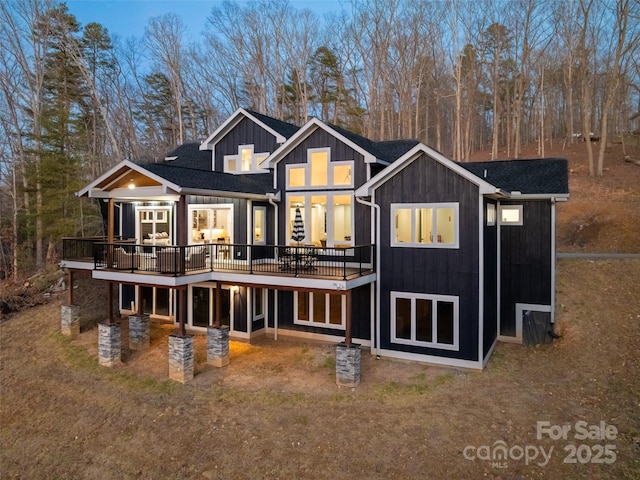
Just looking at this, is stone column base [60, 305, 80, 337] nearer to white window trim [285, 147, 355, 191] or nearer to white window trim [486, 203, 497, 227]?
white window trim [285, 147, 355, 191]

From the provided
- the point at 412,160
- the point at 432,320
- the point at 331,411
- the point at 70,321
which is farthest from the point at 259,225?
the point at 70,321

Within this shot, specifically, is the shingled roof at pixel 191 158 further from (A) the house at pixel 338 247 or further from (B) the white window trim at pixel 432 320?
(B) the white window trim at pixel 432 320

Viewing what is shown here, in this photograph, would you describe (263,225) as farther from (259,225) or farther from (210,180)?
(210,180)

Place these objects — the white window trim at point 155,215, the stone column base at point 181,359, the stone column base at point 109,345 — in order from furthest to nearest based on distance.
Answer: the white window trim at point 155,215 < the stone column base at point 109,345 < the stone column base at point 181,359

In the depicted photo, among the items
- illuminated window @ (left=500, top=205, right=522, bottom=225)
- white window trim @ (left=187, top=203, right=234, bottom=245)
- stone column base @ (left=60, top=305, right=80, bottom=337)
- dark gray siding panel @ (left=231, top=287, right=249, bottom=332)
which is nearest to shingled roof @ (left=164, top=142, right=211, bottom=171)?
white window trim @ (left=187, top=203, right=234, bottom=245)

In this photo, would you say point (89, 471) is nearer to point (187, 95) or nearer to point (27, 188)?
point (27, 188)

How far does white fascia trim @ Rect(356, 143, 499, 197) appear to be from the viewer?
1047 centimetres

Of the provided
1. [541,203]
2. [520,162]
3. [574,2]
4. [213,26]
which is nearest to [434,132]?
[574,2]

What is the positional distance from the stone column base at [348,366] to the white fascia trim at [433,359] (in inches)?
69.7

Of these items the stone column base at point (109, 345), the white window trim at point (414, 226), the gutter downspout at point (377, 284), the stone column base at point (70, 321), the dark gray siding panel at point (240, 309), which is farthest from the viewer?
the stone column base at point (70, 321)

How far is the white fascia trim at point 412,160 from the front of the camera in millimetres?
10473

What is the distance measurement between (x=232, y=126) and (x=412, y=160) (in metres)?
7.95

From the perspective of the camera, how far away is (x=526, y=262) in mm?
12844

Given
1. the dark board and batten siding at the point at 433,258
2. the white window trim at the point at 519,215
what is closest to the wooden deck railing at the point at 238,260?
the dark board and batten siding at the point at 433,258
